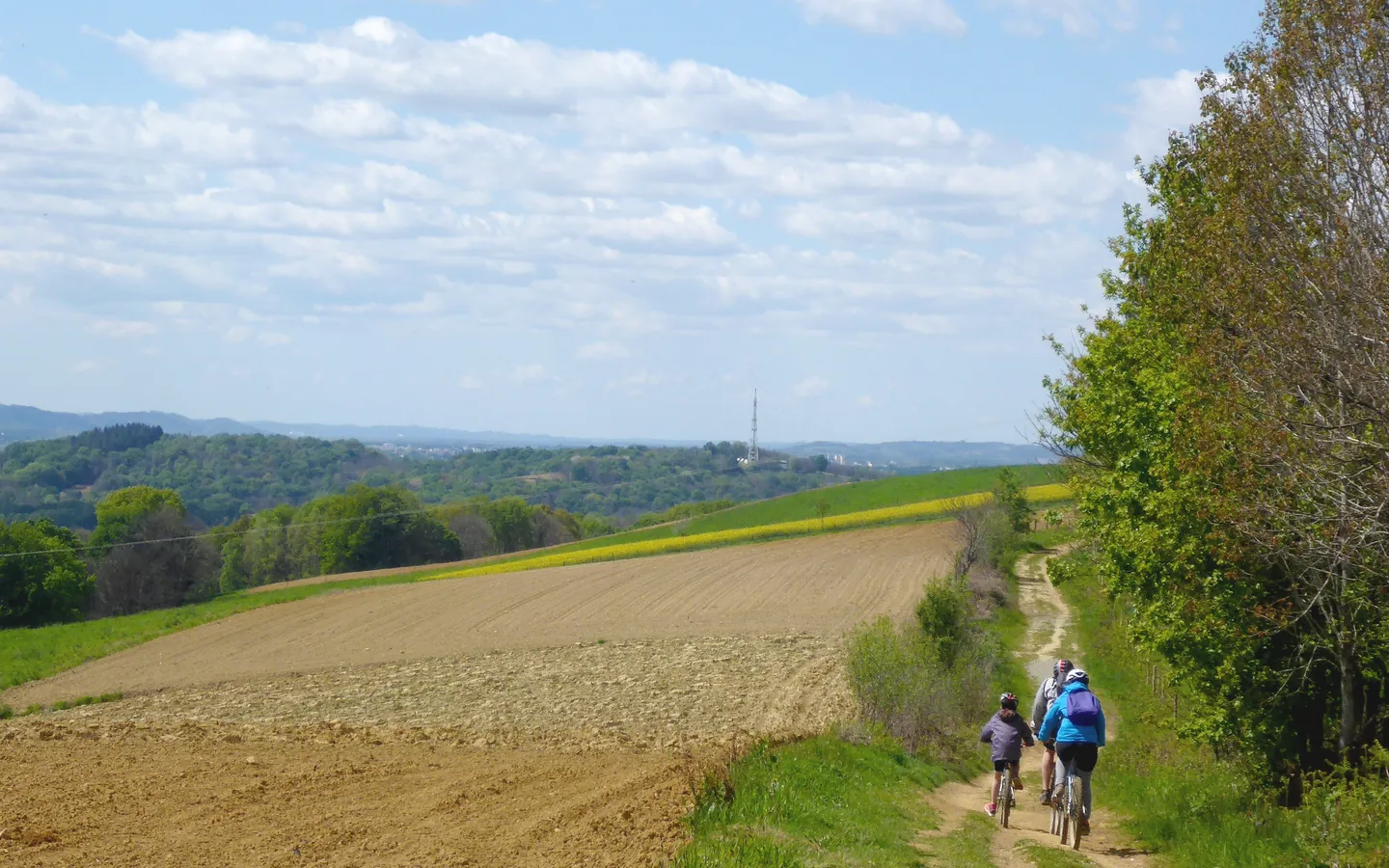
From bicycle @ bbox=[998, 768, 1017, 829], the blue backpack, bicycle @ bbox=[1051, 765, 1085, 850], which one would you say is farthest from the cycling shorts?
bicycle @ bbox=[998, 768, 1017, 829]

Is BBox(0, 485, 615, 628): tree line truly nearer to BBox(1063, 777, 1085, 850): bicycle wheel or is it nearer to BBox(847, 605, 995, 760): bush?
BBox(847, 605, 995, 760): bush

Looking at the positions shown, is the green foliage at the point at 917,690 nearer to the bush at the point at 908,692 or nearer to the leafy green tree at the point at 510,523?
the bush at the point at 908,692

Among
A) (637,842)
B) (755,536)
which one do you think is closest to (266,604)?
(755,536)

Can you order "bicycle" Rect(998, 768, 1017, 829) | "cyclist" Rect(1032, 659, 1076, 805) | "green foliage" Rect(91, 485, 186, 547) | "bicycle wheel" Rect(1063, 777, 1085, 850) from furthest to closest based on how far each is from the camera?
1. "green foliage" Rect(91, 485, 186, 547)
2. "bicycle" Rect(998, 768, 1017, 829)
3. "cyclist" Rect(1032, 659, 1076, 805)
4. "bicycle wheel" Rect(1063, 777, 1085, 850)

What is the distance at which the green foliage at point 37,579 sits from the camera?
6562 cm

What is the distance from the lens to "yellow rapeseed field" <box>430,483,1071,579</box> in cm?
7675

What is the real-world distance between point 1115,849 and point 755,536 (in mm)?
65548

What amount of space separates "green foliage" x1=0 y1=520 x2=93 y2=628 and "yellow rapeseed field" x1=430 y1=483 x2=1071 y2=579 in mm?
19741

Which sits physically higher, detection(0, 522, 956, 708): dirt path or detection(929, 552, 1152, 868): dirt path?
detection(929, 552, 1152, 868): dirt path

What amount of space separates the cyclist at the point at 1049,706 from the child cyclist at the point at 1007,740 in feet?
0.79

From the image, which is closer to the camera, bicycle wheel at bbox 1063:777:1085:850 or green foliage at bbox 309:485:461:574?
bicycle wheel at bbox 1063:777:1085:850

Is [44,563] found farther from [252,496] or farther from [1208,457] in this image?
[252,496]

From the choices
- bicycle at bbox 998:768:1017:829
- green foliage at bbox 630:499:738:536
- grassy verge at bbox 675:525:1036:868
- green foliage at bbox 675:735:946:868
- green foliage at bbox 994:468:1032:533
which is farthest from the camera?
green foliage at bbox 630:499:738:536

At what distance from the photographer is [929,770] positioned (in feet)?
67.6
